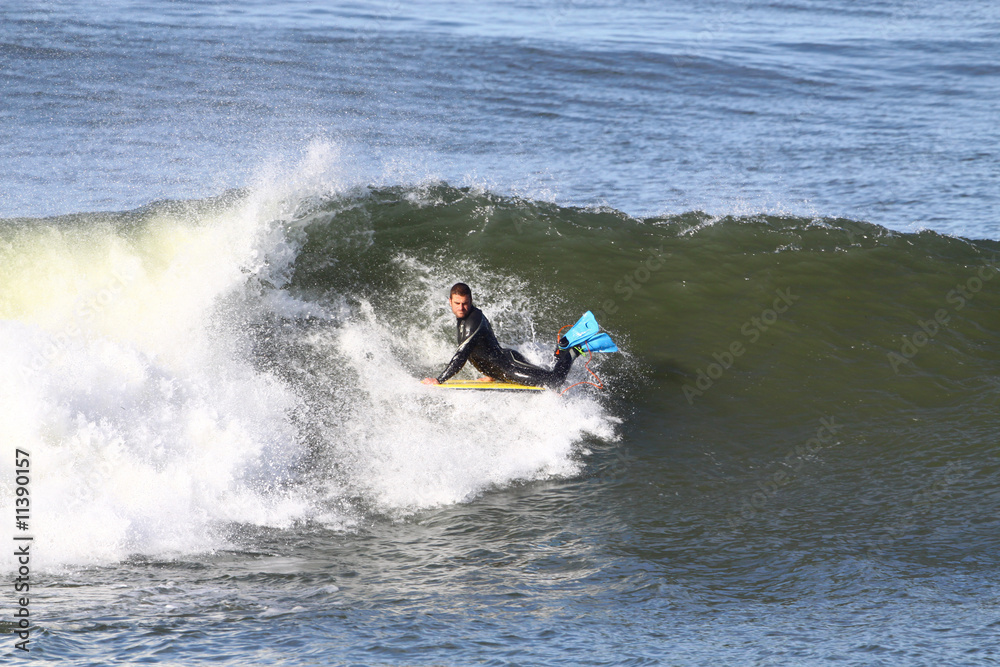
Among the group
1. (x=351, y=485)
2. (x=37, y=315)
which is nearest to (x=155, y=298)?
(x=37, y=315)

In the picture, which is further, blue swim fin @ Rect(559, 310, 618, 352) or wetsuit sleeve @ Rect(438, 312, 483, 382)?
blue swim fin @ Rect(559, 310, 618, 352)

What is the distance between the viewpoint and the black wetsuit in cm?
848

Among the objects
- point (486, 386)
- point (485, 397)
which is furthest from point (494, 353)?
point (485, 397)

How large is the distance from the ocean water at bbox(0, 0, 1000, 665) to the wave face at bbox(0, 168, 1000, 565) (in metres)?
0.04

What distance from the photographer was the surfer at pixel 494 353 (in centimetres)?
846

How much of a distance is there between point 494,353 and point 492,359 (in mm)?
63

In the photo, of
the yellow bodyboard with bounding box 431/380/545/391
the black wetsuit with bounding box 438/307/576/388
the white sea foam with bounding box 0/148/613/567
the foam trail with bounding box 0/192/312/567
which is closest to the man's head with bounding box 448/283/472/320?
the black wetsuit with bounding box 438/307/576/388

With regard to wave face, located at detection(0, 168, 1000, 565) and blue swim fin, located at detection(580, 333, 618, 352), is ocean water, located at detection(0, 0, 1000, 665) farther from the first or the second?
blue swim fin, located at detection(580, 333, 618, 352)

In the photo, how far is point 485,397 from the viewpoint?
347 inches

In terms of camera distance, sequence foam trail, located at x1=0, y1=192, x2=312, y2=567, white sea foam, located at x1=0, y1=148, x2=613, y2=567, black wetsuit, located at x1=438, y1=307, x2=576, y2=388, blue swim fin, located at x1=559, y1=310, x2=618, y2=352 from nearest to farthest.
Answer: foam trail, located at x1=0, y1=192, x2=312, y2=567 < white sea foam, located at x1=0, y1=148, x2=613, y2=567 < black wetsuit, located at x1=438, y1=307, x2=576, y2=388 < blue swim fin, located at x1=559, y1=310, x2=618, y2=352

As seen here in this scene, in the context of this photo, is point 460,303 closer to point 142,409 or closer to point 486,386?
point 486,386

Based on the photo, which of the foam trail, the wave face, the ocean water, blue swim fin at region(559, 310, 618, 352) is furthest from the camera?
blue swim fin at region(559, 310, 618, 352)

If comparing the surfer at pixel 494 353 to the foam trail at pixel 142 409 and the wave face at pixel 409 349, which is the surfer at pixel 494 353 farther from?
the foam trail at pixel 142 409

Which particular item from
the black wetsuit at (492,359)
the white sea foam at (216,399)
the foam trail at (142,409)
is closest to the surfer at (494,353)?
the black wetsuit at (492,359)
